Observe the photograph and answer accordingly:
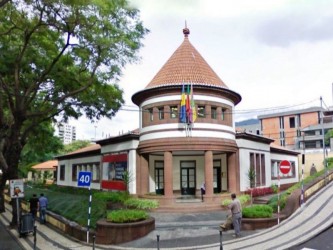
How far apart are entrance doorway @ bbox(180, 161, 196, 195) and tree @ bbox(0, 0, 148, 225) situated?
27.4ft

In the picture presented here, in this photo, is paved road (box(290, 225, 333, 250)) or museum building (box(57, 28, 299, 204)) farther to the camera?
museum building (box(57, 28, 299, 204))

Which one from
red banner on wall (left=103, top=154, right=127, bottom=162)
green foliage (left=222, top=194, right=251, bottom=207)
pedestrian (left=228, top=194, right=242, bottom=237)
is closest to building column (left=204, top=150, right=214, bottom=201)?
green foliage (left=222, top=194, right=251, bottom=207)

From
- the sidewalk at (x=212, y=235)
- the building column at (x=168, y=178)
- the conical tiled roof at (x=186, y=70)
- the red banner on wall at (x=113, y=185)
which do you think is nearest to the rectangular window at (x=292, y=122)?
the conical tiled roof at (x=186, y=70)

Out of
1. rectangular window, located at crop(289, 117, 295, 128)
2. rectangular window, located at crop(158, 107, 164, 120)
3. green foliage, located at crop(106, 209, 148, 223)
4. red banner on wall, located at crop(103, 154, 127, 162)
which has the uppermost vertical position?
rectangular window, located at crop(289, 117, 295, 128)

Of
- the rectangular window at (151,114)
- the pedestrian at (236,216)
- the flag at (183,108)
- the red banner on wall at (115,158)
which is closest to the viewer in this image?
the pedestrian at (236,216)

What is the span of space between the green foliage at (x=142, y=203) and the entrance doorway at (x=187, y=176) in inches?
202

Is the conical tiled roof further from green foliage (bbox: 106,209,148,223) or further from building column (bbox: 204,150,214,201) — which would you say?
green foliage (bbox: 106,209,148,223)

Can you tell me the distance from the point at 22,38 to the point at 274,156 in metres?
26.0

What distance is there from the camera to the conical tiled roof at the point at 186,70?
77.8 feet

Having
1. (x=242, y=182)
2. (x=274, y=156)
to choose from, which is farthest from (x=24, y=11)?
(x=274, y=156)

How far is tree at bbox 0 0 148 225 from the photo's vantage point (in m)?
14.8

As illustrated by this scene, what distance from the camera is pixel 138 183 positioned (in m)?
24.7

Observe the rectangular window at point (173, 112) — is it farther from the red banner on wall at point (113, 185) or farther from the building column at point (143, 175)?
the red banner on wall at point (113, 185)

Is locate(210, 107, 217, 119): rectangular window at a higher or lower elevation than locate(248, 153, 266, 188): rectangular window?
higher
